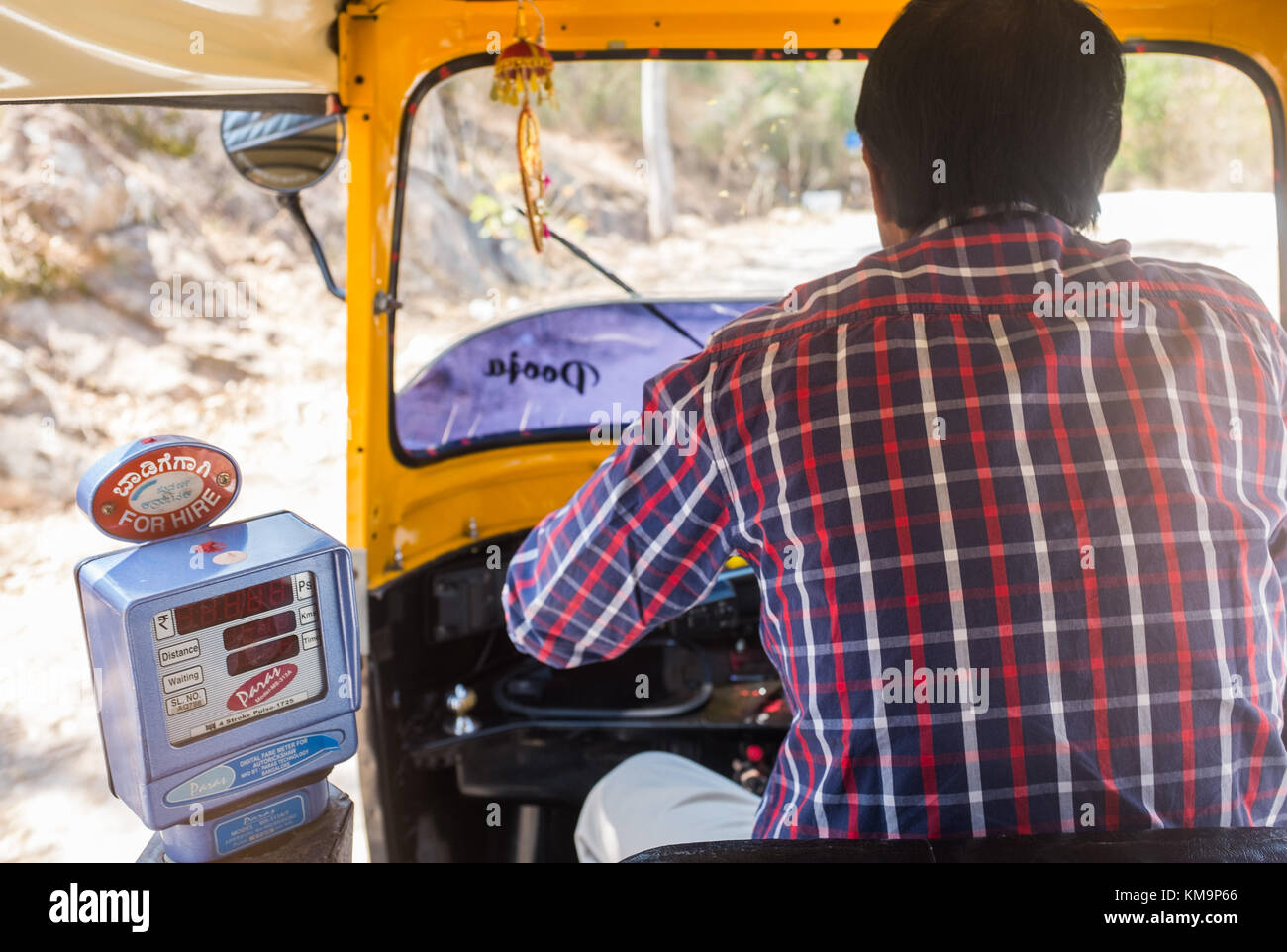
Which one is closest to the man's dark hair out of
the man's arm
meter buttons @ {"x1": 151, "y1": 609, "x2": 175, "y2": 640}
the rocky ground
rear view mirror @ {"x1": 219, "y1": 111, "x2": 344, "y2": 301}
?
the man's arm

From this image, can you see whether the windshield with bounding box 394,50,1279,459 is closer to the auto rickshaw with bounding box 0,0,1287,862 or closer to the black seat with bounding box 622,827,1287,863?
the auto rickshaw with bounding box 0,0,1287,862

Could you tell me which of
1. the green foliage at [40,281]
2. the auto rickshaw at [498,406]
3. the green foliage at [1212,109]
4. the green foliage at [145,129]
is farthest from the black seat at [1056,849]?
the green foliage at [145,129]

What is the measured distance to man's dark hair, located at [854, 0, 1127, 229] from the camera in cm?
119

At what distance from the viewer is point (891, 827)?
1.12 m

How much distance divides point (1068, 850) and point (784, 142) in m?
2.73

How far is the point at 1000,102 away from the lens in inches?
47.1

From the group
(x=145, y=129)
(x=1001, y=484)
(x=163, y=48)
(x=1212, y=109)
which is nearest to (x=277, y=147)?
(x=163, y=48)

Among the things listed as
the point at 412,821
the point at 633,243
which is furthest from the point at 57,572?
the point at 633,243

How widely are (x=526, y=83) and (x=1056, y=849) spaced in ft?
5.76

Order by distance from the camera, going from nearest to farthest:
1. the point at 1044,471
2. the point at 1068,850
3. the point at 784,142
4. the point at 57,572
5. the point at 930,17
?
1. the point at 1068,850
2. the point at 1044,471
3. the point at 930,17
4. the point at 784,142
5. the point at 57,572

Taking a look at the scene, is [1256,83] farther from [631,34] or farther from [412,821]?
[412,821]

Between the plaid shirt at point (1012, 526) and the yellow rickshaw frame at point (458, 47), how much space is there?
1.28 m

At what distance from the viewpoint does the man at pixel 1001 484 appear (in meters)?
1.08
